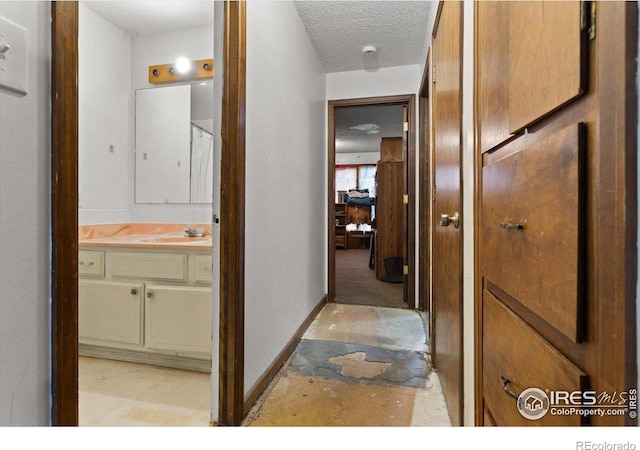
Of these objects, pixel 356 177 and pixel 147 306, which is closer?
pixel 147 306

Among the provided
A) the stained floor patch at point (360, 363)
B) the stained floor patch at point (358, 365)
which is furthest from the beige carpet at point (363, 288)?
the stained floor patch at point (358, 365)

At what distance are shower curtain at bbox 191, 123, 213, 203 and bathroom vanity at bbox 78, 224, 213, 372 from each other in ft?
1.98

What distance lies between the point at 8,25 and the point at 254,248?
1.09m

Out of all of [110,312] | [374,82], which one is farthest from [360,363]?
[374,82]

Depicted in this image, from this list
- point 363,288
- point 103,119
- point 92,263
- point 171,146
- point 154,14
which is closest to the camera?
point 92,263

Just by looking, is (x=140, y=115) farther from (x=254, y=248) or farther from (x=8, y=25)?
(x=8, y=25)

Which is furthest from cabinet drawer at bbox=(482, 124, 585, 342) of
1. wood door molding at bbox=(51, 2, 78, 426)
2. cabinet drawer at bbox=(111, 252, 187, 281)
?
cabinet drawer at bbox=(111, 252, 187, 281)

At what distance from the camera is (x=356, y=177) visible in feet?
26.6

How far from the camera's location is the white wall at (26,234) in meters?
0.57

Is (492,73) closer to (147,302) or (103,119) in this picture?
(147,302)

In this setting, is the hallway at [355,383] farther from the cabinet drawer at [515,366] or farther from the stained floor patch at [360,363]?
the cabinet drawer at [515,366]

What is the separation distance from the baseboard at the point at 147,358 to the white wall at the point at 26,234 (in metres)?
1.34

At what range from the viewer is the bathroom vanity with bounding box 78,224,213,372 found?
182 centimetres

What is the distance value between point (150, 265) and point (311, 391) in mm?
1207
